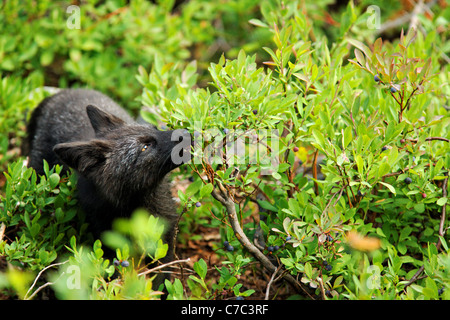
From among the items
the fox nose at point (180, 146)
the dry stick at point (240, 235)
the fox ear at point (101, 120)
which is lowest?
the dry stick at point (240, 235)

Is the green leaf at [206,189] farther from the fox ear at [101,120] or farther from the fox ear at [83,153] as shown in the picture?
the fox ear at [101,120]

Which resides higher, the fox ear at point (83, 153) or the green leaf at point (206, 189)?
the green leaf at point (206, 189)

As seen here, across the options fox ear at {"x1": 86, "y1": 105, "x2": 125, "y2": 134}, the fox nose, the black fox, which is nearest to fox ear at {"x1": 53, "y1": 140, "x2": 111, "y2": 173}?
the black fox

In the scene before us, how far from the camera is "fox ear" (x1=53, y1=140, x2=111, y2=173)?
12.0ft

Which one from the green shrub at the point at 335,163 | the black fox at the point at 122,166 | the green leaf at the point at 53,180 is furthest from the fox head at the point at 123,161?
the green shrub at the point at 335,163

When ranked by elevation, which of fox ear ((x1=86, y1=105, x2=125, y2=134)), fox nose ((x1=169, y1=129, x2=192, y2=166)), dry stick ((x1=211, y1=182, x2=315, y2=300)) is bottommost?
dry stick ((x1=211, y1=182, x2=315, y2=300))

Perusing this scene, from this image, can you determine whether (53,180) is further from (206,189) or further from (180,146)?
(206,189)

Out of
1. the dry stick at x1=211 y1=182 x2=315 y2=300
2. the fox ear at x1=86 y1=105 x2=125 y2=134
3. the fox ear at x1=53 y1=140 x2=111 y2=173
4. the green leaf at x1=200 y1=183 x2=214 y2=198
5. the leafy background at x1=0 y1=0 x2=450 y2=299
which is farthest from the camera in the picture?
the fox ear at x1=86 y1=105 x2=125 y2=134

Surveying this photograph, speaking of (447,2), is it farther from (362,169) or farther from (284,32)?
(362,169)

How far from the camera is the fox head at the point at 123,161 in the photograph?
12.2ft

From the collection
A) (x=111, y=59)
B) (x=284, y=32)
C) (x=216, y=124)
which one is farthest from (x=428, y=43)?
(x=111, y=59)

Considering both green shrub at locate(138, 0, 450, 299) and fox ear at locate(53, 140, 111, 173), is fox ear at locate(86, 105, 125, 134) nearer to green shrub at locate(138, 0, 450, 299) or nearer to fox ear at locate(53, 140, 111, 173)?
fox ear at locate(53, 140, 111, 173)

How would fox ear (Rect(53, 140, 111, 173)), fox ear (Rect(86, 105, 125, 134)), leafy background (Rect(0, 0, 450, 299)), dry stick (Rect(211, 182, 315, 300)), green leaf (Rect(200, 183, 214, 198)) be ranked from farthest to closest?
1. fox ear (Rect(86, 105, 125, 134))
2. fox ear (Rect(53, 140, 111, 173))
3. dry stick (Rect(211, 182, 315, 300))
4. green leaf (Rect(200, 183, 214, 198))
5. leafy background (Rect(0, 0, 450, 299))

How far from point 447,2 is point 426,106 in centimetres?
414
